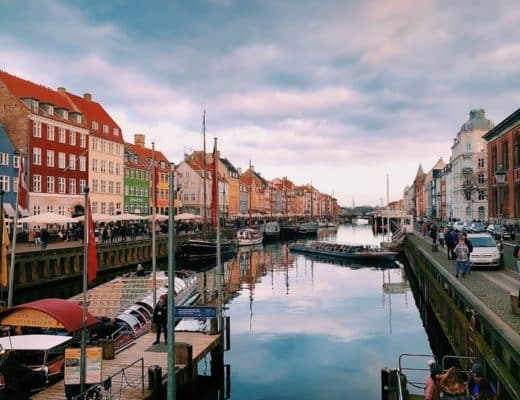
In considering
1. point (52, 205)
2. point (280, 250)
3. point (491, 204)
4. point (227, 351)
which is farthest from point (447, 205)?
point (227, 351)

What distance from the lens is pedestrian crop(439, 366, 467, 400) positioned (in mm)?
11008

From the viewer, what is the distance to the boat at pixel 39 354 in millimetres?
14391

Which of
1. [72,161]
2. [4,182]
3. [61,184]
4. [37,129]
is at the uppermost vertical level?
[37,129]

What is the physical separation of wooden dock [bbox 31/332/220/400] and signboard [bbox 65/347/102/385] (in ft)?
2.97

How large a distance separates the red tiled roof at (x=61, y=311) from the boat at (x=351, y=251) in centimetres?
5199

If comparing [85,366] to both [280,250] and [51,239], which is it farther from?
[280,250]

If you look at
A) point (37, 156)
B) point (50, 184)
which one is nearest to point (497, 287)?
point (37, 156)

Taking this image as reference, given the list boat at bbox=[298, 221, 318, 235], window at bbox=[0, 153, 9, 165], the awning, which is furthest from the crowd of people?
boat at bbox=[298, 221, 318, 235]

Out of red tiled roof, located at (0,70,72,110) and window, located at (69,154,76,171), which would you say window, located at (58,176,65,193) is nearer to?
window, located at (69,154,76,171)

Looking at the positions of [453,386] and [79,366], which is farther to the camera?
[79,366]

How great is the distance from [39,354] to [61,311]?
5.34ft

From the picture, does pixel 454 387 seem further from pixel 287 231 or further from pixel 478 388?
pixel 287 231

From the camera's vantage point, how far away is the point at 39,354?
15250 millimetres

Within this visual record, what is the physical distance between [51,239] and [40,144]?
52.0 ft
